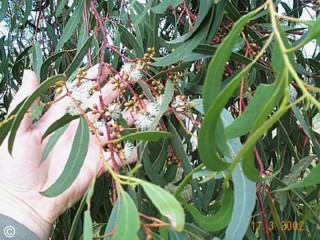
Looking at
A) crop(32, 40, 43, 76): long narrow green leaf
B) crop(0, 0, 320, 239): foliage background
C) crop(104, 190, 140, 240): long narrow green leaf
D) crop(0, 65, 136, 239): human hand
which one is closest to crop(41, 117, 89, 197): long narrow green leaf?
crop(0, 0, 320, 239): foliage background

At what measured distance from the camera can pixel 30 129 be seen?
3.30 feet

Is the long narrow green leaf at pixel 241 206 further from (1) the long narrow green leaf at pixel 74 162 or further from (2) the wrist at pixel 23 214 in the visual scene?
(2) the wrist at pixel 23 214

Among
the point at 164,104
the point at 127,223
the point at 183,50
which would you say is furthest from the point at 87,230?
the point at 183,50

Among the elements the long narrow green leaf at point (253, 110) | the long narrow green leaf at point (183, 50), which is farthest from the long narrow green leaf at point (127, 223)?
the long narrow green leaf at point (183, 50)

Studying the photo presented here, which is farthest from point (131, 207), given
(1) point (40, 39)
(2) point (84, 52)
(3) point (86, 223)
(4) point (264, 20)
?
(1) point (40, 39)

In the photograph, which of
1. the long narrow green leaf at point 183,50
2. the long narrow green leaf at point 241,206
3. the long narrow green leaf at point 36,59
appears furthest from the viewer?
the long narrow green leaf at point 36,59

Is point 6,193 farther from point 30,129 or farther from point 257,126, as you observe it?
point 257,126

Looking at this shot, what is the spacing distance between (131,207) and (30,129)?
0.56m

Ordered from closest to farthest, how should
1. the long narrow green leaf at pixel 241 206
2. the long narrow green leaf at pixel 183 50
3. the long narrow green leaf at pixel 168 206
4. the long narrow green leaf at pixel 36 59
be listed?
1. the long narrow green leaf at pixel 168 206
2. the long narrow green leaf at pixel 241 206
3. the long narrow green leaf at pixel 183 50
4. the long narrow green leaf at pixel 36 59

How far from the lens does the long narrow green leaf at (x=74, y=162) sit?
0.66 meters

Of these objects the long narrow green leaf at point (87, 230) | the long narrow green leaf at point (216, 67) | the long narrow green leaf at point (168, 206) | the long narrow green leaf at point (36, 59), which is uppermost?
the long narrow green leaf at point (36, 59)

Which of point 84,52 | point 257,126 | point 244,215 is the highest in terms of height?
point 84,52

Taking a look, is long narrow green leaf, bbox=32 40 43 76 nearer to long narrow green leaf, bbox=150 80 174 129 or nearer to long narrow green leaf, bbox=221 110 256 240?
long narrow green leaf, bbox=150 80 174 129

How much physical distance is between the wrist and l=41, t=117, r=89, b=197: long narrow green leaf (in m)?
0.30
